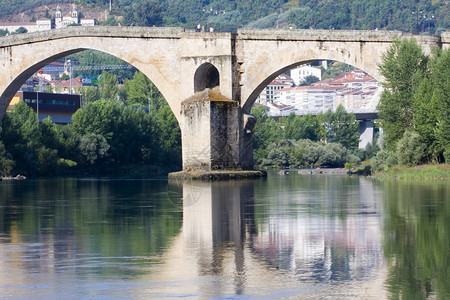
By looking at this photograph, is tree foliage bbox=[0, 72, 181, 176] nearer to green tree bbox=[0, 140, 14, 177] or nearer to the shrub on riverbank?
green tree bbox=[0, 140, 14, 177]

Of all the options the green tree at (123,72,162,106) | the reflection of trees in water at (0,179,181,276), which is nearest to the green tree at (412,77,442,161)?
the reflection of trees in water at (0,179,181,276)

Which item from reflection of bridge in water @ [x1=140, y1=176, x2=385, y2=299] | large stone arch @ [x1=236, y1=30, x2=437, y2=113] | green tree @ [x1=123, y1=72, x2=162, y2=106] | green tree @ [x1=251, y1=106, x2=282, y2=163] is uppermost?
green tree @ [x1=123, y1=72, x2=162, y2=106]

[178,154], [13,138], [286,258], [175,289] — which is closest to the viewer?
[175,289]

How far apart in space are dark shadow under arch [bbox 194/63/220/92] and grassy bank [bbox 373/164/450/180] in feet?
32.6

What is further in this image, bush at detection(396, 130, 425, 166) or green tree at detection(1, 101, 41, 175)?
green tree at detection(1, 101, 41, 175)

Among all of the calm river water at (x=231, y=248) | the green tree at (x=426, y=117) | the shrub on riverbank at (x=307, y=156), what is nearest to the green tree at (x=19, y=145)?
the shrub on riverbank at (x=307, y=156)

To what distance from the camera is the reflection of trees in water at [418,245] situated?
13.3 meters

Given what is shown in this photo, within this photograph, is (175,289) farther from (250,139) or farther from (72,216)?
(250,139)

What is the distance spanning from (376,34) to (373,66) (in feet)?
4.34

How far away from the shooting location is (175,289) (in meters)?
13.3

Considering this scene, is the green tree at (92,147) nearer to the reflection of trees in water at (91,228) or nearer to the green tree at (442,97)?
the reflection of trees in water at (91,228)

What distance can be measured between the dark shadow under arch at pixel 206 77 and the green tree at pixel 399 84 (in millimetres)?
8694

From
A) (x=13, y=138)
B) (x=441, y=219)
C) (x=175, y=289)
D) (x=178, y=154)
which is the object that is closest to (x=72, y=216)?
(x=441, y=219)

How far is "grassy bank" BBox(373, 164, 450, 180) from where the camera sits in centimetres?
3638
